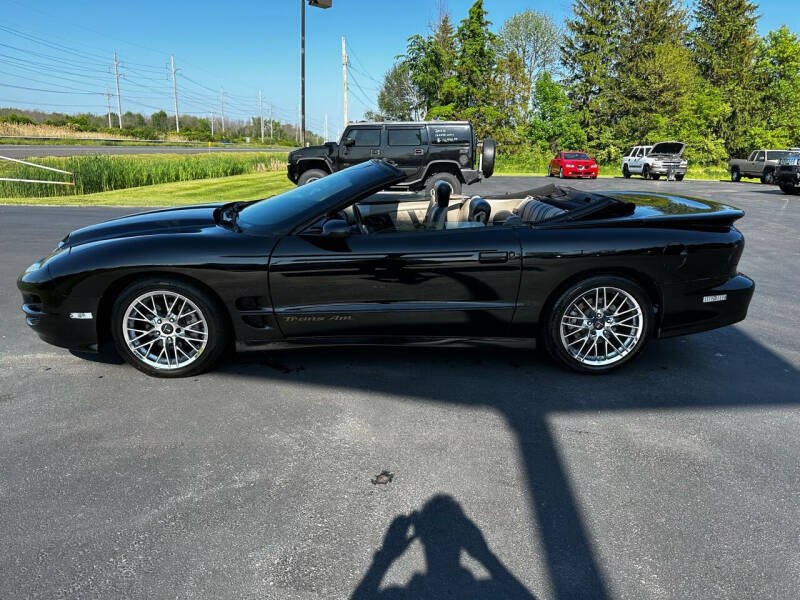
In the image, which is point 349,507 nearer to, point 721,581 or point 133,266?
point 721,581

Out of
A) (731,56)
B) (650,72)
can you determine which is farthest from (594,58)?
(731,56)

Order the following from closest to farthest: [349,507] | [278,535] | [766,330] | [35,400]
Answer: [278,535] < [349,507] < [35,400] < [766,330]

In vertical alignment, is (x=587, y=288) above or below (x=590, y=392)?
above

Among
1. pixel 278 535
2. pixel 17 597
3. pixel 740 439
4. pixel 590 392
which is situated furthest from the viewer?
pixel 590 392

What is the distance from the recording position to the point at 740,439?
3070 millimetres

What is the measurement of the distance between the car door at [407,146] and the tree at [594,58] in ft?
122

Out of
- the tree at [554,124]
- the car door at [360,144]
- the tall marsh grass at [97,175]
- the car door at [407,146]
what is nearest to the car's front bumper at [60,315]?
the car door at [360,144]

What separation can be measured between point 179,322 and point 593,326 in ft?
9.05

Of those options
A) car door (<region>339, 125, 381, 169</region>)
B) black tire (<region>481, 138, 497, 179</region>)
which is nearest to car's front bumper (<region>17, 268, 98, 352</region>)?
car door (<region>339, 125, 381, 169</region>)

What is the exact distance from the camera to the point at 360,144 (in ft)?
51.6

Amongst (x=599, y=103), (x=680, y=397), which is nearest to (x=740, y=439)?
(x=680, y=397)

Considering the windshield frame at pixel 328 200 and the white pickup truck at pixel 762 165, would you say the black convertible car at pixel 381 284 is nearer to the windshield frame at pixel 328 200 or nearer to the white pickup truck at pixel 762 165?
the windshield frame at pixel 328 200

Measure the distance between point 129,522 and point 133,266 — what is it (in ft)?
5.99

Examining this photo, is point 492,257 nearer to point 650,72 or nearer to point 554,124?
point 554,124
